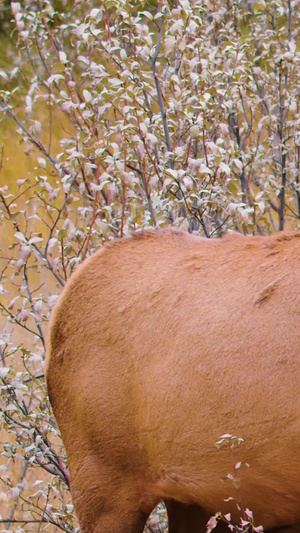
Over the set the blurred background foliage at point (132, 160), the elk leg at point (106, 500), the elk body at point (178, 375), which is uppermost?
the blurred background foliage at point (132, 160)

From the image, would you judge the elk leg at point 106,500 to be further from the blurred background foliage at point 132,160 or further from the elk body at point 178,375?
the blurred background foliage at point 132,160

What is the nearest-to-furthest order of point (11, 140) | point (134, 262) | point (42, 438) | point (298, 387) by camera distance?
point (298, 387) → point (134, 262) → point (42, 438) → point (11, 140)

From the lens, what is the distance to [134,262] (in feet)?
10.7

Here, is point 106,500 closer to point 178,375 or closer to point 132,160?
point 178,375

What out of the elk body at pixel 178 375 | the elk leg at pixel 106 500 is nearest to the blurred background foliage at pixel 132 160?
the elk body at pixel 178 375

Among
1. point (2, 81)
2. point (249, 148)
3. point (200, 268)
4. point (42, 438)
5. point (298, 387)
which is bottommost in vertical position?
point (42, 438)

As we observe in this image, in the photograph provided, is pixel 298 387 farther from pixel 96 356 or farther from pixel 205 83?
pixel 205 83

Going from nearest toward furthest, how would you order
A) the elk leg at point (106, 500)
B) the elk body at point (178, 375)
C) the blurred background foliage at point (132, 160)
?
the elk body at point (178, 375)
the elk leg at point (106, 500)
the blurred background foliage at point (132, 160)

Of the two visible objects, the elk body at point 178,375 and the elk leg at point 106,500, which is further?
the elk leg at point 106,500

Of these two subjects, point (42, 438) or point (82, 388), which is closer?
point (82, 388)

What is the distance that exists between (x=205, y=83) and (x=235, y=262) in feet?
5.44

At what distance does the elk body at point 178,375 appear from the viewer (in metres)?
2.72

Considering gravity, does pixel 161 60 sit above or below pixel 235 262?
above

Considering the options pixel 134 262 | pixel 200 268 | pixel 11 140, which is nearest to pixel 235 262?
pixel 200 268
